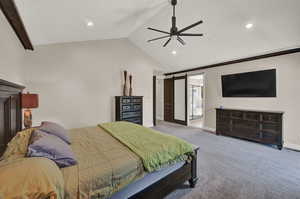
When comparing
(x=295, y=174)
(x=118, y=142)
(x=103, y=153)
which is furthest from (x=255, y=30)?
(x=103, y=153)

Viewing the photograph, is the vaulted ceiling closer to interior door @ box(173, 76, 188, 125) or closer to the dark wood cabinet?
the dark wood cabinet

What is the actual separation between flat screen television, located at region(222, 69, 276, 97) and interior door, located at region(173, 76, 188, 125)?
173 cm

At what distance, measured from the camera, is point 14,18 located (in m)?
2.07

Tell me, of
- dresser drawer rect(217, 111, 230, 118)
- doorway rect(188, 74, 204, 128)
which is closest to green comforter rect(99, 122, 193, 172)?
dresser drawer rect(217, 111, 230, 118)

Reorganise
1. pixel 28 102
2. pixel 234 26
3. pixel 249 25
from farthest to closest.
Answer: pixel 234 26 → pixel 249 25 → pixel 28 102

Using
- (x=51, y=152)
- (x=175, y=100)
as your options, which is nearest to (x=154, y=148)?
(x=51, y=152)

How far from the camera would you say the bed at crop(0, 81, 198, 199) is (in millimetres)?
1199

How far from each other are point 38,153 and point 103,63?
3.87m

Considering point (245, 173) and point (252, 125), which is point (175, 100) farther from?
point (245, 173)

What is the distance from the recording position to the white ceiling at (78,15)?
7.16ft

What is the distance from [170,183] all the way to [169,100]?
5.40 metres

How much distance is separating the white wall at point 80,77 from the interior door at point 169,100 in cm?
191

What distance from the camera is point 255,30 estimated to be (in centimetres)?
324

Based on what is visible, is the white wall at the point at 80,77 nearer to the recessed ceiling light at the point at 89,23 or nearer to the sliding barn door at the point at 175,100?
the recessed ceiling light at the point at 89,23
